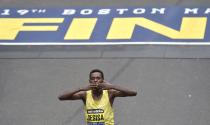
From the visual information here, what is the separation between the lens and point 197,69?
12.3 m

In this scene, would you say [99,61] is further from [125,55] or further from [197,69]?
[197,69]

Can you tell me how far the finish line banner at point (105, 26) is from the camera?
13.6 m

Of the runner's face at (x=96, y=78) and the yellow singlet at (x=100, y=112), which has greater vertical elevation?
the runner's face at (x=96, y=78)

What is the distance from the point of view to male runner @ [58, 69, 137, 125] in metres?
7.98

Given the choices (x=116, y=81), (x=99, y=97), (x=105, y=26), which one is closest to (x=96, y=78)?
(x=99, y=97)

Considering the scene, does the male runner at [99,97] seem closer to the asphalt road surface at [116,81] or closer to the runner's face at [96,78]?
the runner's face at [96,78]

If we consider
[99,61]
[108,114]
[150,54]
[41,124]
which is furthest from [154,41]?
[108,114]

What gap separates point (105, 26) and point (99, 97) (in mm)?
6178

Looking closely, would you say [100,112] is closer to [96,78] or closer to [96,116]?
[96,116]

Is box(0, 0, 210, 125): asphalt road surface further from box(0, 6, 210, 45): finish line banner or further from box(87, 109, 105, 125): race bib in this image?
box(87, 109, 105, 125): race bib

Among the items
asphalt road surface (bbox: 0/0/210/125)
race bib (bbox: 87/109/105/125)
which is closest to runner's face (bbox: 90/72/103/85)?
race bib (bbox: 87/109/105/125)

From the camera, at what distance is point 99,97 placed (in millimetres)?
8133

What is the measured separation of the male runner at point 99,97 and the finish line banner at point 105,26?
537cm

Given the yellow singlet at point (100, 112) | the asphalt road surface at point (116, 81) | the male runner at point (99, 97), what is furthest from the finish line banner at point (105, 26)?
→ the yellow singlet at point (100, 112)
